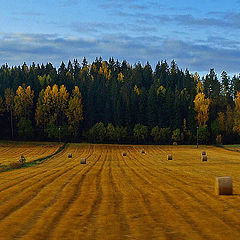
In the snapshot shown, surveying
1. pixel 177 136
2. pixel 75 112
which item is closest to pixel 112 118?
pixel 75 112

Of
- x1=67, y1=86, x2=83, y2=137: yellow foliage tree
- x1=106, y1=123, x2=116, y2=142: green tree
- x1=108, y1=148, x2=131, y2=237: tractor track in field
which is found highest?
x1=67, y1=86, x2=83, y2=137: yellow foliage tree

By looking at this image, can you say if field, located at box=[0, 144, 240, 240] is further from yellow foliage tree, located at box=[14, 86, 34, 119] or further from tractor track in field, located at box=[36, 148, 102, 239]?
yellow foliage tree, located at box=[14, 86, 34, 119]

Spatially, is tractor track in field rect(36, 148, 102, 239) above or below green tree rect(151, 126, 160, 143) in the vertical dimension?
below

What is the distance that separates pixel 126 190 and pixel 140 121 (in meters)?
98.6

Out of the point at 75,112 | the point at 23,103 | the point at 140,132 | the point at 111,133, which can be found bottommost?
the point at 111,133

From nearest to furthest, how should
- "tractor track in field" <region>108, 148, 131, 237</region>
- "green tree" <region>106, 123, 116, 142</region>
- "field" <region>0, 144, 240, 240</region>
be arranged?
"field" <region>0, 144, 240, 240</region>, "tractor track in field" <region>108, 148, 131, 237</region>, "green tree" <region>106, 123, 116, 142</region>

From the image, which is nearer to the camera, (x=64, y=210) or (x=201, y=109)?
(x=64, y=210)

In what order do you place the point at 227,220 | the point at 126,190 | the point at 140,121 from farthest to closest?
the point at 140,121 → the point at 126,190 → the point at 227,220

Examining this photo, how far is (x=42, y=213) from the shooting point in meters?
10.6

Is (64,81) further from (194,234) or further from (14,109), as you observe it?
(194,234)

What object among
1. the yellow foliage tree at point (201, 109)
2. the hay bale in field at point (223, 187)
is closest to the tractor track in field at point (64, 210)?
the hay bale in field at point (223, 187)

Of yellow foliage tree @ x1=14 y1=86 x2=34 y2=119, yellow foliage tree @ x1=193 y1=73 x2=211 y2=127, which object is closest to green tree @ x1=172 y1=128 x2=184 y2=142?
yellow foliage tree @ x1=193 y1=73 x2=211 y2=127

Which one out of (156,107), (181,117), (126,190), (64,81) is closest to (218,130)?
(181,117)

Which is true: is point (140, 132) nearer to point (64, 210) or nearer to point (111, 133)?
point (111, 133)
